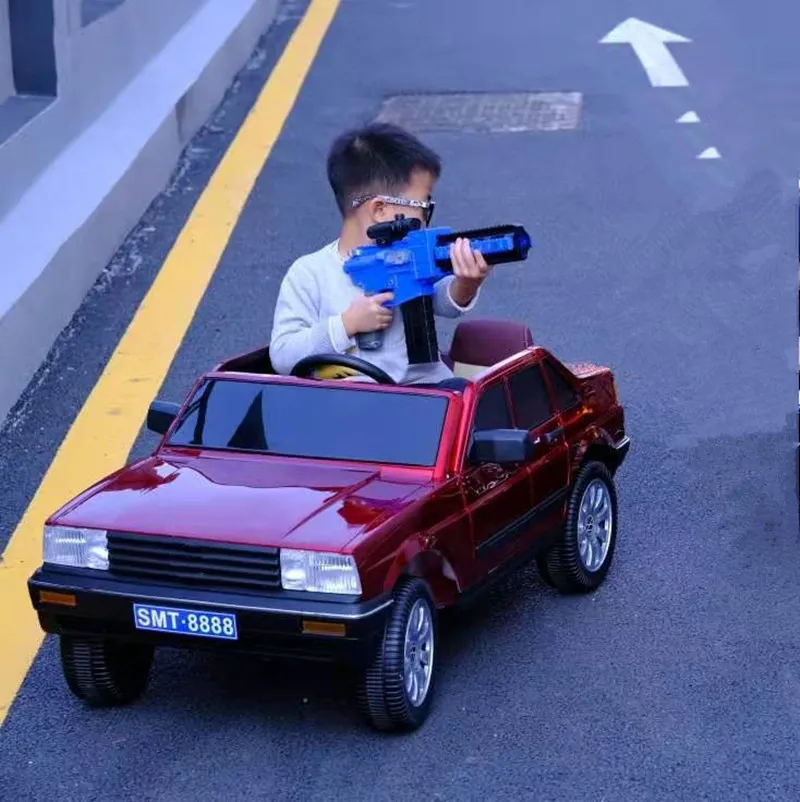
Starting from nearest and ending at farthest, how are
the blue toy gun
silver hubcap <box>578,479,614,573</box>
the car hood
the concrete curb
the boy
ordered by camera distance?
the car hood → the blue toy gun → the boy → silver hubcap <box>578,479,614,573</box> → the concrete curb

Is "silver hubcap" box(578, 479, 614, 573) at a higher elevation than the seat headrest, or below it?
below

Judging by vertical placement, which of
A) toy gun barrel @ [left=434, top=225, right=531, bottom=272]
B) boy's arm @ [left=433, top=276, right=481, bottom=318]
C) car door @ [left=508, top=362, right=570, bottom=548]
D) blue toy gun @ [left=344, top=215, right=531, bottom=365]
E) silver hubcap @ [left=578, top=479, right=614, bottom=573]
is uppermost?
toy gun barrel @ [left=434, top=225, right=531, bottom=272]

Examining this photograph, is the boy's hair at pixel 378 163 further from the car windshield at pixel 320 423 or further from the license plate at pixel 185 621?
the license plate at pixel 185 621

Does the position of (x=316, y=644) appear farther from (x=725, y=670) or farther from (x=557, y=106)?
(x=557, y=106)

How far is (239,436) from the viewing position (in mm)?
6672

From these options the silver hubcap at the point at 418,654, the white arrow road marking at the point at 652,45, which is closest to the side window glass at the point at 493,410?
the silver hubcap at the point at 418,654

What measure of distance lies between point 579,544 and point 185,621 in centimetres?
210

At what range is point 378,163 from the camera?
7.00 m

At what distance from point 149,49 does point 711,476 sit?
6.78m

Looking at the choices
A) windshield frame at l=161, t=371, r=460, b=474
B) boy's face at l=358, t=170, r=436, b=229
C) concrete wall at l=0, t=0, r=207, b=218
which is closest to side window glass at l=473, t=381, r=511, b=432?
windshield frame at l=161, t=371, r=460, b=474

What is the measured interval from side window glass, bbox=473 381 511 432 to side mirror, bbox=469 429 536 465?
21cm

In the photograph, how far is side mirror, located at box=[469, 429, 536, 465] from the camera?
6.38m

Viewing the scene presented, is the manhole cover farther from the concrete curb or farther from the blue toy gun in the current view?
the blue toy gun

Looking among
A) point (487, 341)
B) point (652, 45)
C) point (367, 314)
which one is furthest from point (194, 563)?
point (652, 45)
